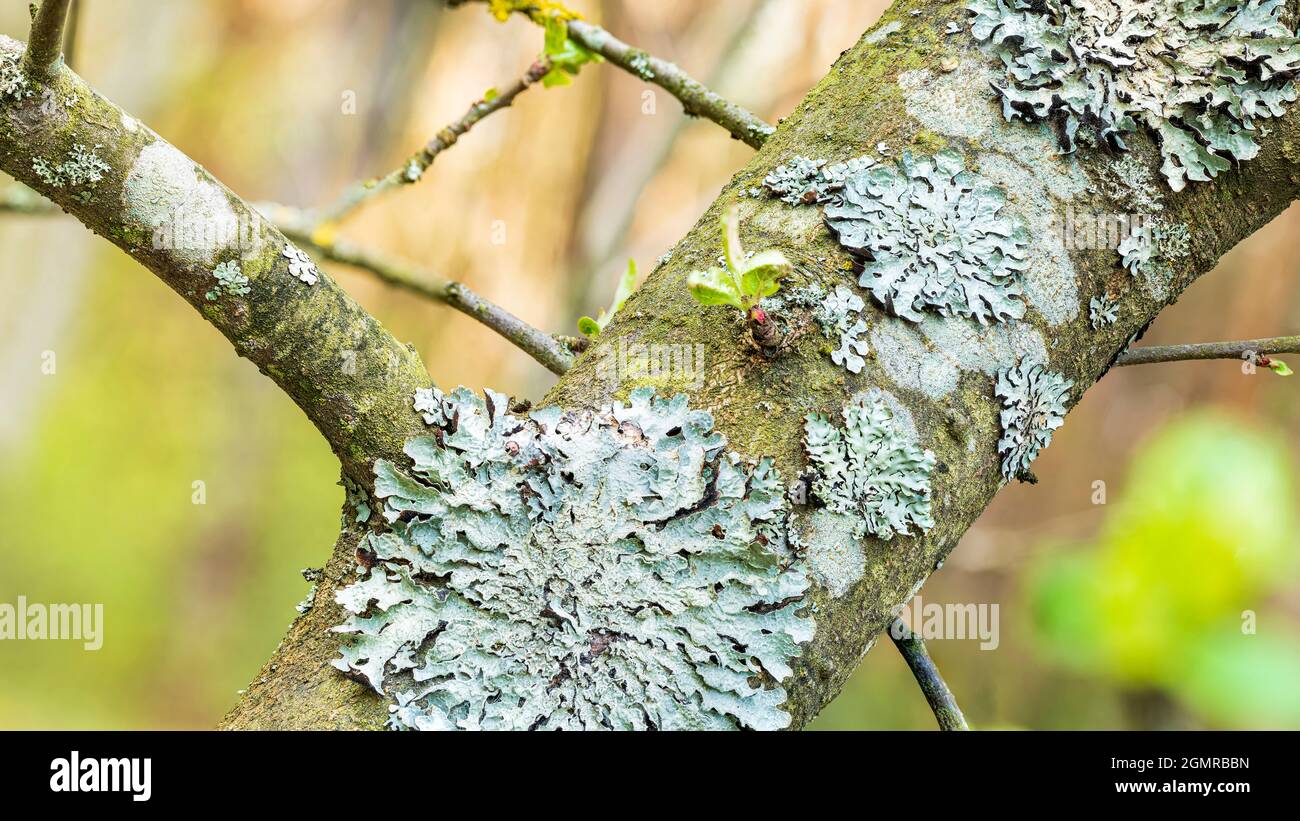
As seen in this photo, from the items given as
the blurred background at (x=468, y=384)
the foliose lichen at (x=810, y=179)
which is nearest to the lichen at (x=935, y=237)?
the foliose lichen at (x=810, y=179)

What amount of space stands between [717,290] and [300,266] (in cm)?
28

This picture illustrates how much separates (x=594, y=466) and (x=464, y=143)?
2.49m

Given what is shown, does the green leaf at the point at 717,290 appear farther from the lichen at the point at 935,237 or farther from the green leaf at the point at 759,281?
the lichen at the point at 935,237

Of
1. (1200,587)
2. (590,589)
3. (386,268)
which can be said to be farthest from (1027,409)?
(1200,587)

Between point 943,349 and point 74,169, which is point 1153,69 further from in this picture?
point 74,169

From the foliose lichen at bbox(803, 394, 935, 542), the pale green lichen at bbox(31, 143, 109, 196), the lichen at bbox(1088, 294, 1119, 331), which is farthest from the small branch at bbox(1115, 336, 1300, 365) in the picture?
the pale green lichen at bbox(31, 143, 109, 196)

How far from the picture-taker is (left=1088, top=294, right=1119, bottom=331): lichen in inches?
27.0

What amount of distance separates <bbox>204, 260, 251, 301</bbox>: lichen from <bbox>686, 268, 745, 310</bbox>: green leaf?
286mm

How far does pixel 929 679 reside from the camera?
0.75 meters

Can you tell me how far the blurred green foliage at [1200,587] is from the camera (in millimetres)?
1969

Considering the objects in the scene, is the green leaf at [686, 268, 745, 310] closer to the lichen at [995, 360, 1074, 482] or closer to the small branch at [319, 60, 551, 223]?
the lichen at [995, 360, 1074, 482]

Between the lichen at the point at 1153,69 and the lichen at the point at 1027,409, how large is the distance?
0.16 meters
